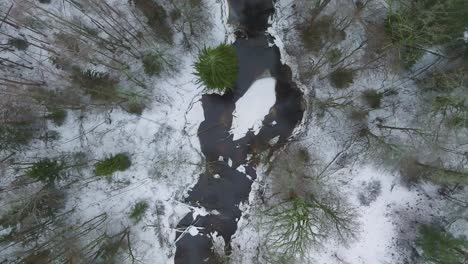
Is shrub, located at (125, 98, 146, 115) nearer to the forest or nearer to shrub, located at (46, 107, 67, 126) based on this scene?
the forest

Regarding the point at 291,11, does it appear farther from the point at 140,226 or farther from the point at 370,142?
the point at 140,226

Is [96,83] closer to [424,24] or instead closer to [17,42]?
[17,42]

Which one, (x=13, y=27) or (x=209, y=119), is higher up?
(x=13, y=27)

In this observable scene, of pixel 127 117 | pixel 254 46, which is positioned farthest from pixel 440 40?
pixel 127 117

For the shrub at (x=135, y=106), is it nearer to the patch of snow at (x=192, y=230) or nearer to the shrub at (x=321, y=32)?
the patch of snow at (x=192, y=230)

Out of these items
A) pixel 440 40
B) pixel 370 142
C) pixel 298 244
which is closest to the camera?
pixel 298 244

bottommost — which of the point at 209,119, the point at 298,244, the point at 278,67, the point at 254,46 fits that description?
the point at 298,244
